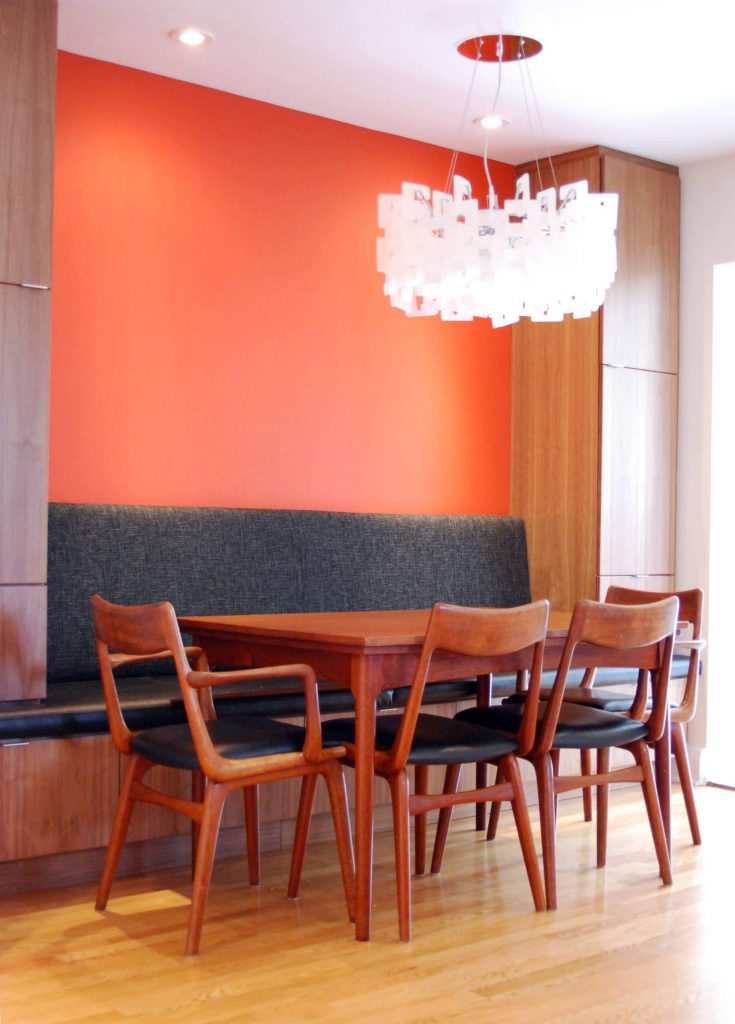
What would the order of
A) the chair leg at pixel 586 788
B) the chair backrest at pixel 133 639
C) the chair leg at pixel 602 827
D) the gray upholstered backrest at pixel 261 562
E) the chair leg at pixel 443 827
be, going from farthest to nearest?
1. the chair leg at pixel 586 788
2. the gray upholstered backrest at pixel 261 562
3. the chair leg at pixel 602 827
4. the chair leg at pixel 443 827
5. the chair backrest at pixel 133 639

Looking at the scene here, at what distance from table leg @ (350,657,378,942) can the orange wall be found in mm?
1706

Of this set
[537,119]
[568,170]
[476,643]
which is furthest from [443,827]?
[568,170]

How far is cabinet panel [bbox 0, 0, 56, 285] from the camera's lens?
11.7 ft

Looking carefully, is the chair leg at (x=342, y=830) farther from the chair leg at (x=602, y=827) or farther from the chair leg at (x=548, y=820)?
the chair leg at (x=602, y=827)

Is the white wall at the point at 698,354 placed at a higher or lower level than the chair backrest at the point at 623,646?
higher

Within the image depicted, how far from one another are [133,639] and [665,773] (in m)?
1.76

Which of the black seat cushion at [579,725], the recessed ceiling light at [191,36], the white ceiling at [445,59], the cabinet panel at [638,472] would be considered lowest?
the black seat cushion at [579,725]

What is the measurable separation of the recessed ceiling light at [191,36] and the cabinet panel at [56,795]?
7.78 ft

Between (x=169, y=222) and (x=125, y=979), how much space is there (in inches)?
111

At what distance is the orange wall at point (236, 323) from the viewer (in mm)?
4387

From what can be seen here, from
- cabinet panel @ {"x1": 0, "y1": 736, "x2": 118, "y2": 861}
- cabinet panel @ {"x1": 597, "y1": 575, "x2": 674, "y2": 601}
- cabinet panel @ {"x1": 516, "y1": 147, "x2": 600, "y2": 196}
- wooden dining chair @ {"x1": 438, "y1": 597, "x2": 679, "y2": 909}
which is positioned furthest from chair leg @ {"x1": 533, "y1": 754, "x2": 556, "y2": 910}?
cabinet panel @ {"x1": 516, "y1": 147, "x2": 600, "y2": 196}

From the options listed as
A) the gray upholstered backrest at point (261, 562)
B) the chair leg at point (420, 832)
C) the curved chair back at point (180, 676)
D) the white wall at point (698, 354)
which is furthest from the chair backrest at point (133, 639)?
the white wall at point (698, 354)

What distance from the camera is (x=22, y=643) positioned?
11.7 feet

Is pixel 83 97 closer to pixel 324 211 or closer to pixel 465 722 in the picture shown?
pixel 324 211
